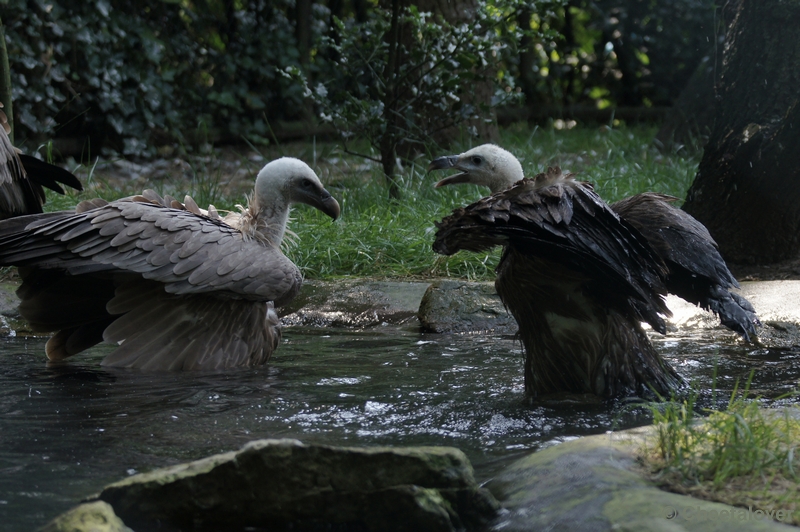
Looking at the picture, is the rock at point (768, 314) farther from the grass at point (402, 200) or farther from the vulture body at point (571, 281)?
the grass at point (402, 200)

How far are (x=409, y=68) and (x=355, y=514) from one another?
17.9 ft

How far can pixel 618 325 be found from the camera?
3.44 m

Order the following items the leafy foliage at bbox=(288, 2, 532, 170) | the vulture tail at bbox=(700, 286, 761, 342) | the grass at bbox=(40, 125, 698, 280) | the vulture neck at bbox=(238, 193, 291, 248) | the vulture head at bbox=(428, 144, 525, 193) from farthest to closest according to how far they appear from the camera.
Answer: the leafy foliage at bbox=(288, 2, 532, 170) → the grass at bbox=(40, 125, 698, 280) → the vulture neck at bbox=(238, 193, 291, 248) → the vulture head at bbox=(428, 144, 525, 193) → the vulture tail at bbox=(700, 286, 761, 342)

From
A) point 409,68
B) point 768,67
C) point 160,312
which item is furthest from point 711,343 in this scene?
point 409,68

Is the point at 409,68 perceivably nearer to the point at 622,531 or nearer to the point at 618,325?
the point at 618,325

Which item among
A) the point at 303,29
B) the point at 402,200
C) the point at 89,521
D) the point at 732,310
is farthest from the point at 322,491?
the point at 303,29

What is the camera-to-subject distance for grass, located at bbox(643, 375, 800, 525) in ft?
6.49

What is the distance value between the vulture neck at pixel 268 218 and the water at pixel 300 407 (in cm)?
61

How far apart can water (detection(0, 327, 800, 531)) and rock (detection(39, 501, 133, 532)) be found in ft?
1.08

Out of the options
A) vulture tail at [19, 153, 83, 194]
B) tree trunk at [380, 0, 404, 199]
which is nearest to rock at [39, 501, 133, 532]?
vulture tail at [19, 153, 83, 194]

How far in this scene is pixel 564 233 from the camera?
9.97ft

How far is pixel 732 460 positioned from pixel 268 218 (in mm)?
3056

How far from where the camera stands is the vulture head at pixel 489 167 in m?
4.26

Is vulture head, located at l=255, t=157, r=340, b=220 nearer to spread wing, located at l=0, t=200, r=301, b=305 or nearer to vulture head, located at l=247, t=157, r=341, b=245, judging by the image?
vulture head, located at l=247, t=157, r=341, b=245
